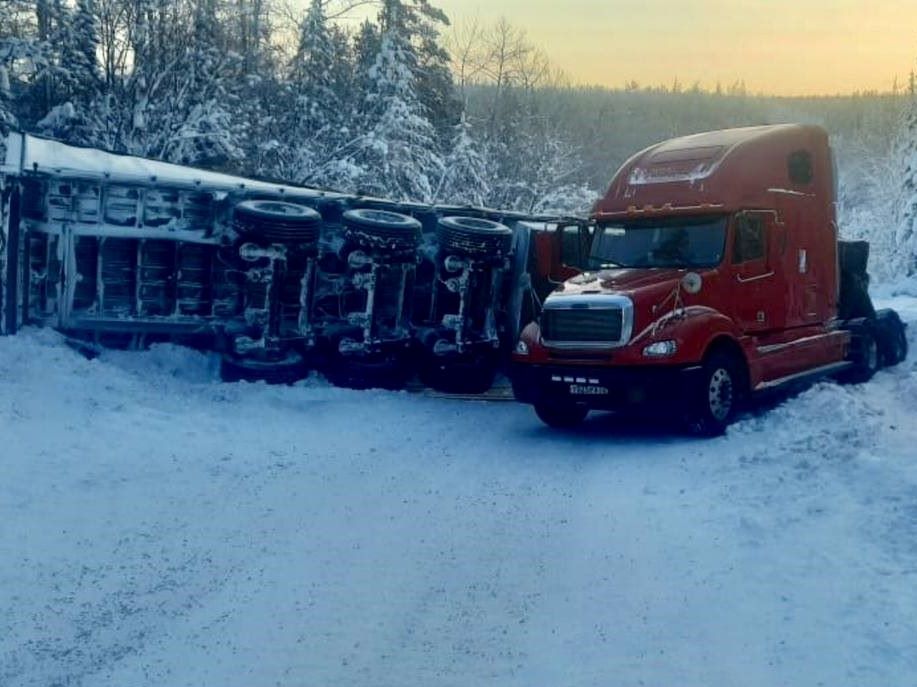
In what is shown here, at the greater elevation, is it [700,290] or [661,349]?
[700,290]

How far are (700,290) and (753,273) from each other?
1129 millimetres

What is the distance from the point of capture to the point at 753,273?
10938mm

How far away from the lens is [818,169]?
1223 centimetres

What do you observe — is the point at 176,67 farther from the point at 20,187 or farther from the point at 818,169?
the point at 818,169

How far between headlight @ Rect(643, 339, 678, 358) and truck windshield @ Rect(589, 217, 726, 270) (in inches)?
51.1

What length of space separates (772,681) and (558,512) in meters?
3.01

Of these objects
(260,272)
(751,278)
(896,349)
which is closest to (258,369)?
(260,272)

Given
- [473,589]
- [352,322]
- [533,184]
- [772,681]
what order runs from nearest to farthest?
[772,681], [473,589], [352,322], [533,184]

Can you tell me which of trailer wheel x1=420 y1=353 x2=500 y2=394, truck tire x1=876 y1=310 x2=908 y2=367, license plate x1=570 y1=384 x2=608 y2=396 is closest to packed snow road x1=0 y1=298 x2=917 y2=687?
license plate x1=570 y1=384 x2=608 y2=396

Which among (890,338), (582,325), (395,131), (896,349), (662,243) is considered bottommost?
(896,349)

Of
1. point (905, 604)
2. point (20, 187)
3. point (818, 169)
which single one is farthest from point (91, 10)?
point (905, 604)

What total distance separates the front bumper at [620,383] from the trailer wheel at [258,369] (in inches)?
135

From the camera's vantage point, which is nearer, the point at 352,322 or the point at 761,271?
the point at 761,271

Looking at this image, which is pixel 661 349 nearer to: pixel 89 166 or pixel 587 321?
pixel 587 321
